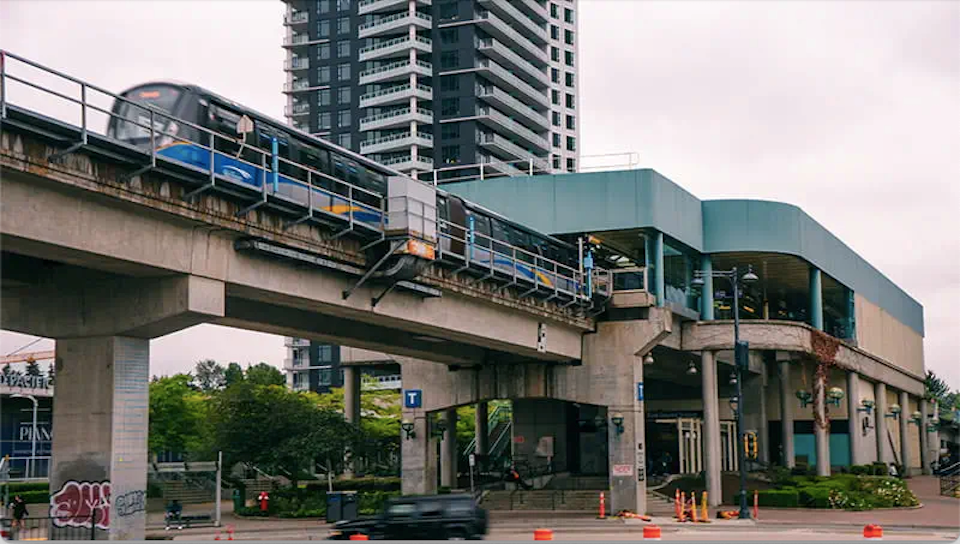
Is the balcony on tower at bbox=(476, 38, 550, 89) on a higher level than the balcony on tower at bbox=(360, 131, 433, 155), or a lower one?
higher

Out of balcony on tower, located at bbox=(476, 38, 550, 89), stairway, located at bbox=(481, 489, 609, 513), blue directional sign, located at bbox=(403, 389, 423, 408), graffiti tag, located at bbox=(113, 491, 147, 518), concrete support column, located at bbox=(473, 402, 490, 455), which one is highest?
balcony on tower, located at bbox=(476, 38, 550, 89)

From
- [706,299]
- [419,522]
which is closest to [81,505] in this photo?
[419,522]

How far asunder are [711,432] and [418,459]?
13435 mm

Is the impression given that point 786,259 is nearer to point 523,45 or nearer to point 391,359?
point 391,359

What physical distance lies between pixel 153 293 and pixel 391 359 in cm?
2863

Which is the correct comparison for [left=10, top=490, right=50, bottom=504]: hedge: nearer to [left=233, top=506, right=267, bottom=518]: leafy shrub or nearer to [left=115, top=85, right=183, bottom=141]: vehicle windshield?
[left=233, top=506, right=267, bottom=518]: leafy shrub

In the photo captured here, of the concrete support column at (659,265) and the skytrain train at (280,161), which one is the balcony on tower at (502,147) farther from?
the skytrain train at (280,161)

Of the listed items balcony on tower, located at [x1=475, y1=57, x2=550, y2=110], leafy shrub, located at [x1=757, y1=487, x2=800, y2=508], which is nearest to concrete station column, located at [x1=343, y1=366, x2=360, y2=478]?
leafy shrub, located at [x1=757, y1=487, x2=800, y2=508]

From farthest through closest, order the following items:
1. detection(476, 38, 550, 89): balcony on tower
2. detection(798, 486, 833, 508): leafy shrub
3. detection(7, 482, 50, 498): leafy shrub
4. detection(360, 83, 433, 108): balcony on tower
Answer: detection(476, 38, 550, 89): balcony on tower
detection(360, 83, 433, 108): balcony on tower
detection(7, 482, 50, 498): leafy shrub
detection(798, 486, 833, 508): leafy shrub

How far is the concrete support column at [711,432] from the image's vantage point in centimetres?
5275

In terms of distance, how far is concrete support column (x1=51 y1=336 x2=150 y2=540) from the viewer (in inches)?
1072

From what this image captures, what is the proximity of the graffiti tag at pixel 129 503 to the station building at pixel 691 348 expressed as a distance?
23703 millimetres

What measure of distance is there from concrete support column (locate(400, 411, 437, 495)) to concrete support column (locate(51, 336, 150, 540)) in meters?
24.9

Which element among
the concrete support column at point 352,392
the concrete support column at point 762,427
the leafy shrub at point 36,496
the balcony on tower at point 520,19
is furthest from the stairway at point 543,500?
the balcony on tower at point 520,19
